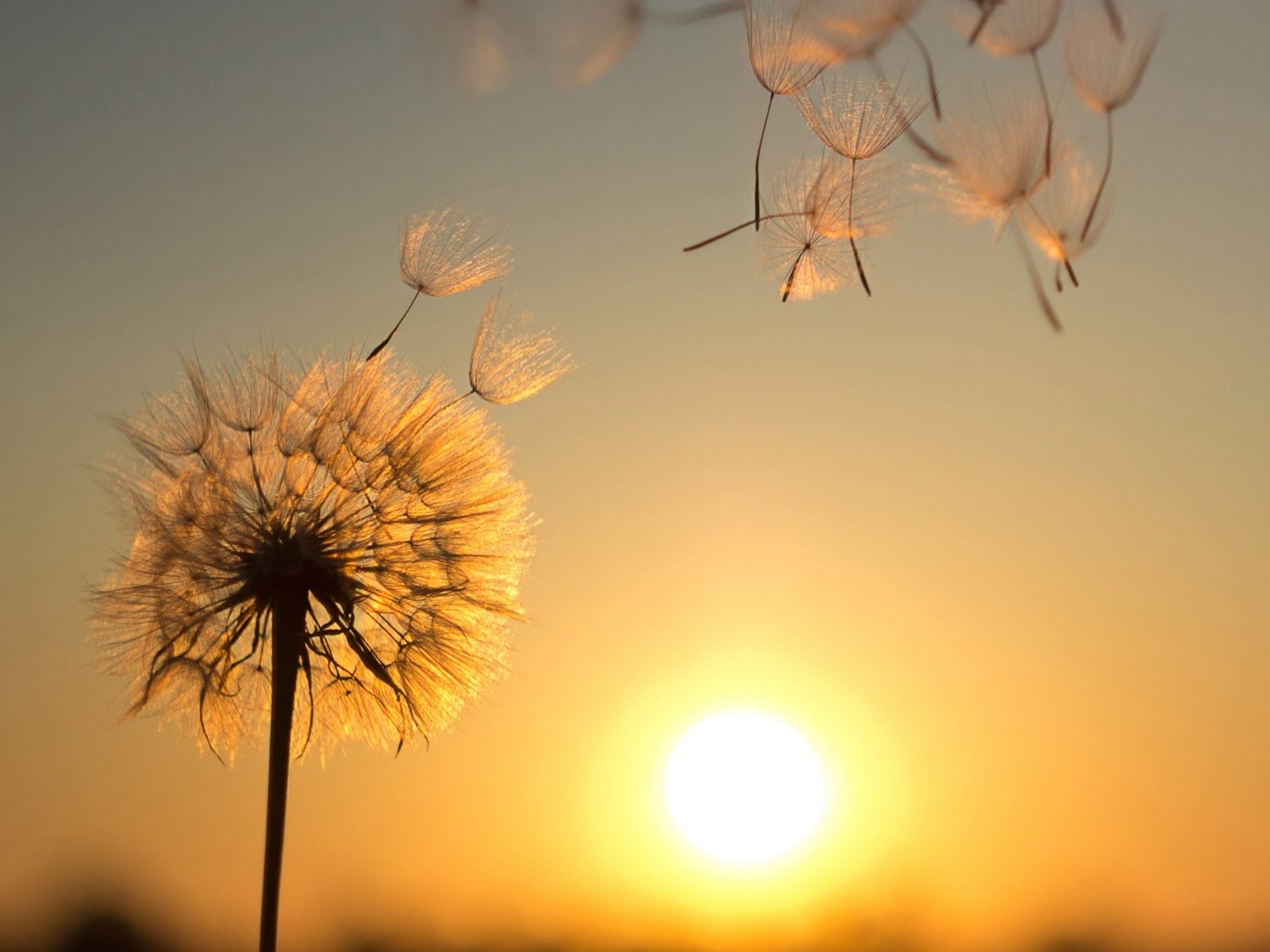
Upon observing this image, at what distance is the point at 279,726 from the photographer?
1528cm

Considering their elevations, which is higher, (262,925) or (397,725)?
(397,725)

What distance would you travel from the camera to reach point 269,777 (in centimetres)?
1522

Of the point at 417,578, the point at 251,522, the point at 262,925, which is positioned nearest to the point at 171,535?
the point at 251,522

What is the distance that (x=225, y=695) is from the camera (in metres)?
16.0

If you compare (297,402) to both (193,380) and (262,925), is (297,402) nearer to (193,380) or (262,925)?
(193,380)

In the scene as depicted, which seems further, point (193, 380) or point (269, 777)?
point (193, 380)

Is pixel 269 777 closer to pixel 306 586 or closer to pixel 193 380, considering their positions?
pixel 306 586

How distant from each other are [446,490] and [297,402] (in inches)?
64.3

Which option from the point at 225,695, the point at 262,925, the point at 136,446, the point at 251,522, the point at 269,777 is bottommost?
the point at 262,925

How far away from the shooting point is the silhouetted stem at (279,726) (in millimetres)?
14898

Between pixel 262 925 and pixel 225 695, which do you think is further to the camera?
pixel 225 695

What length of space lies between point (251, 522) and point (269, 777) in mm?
2314

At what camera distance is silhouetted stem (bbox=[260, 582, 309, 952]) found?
48.9ft

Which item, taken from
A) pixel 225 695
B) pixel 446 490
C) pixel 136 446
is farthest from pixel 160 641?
pixel 446 490
